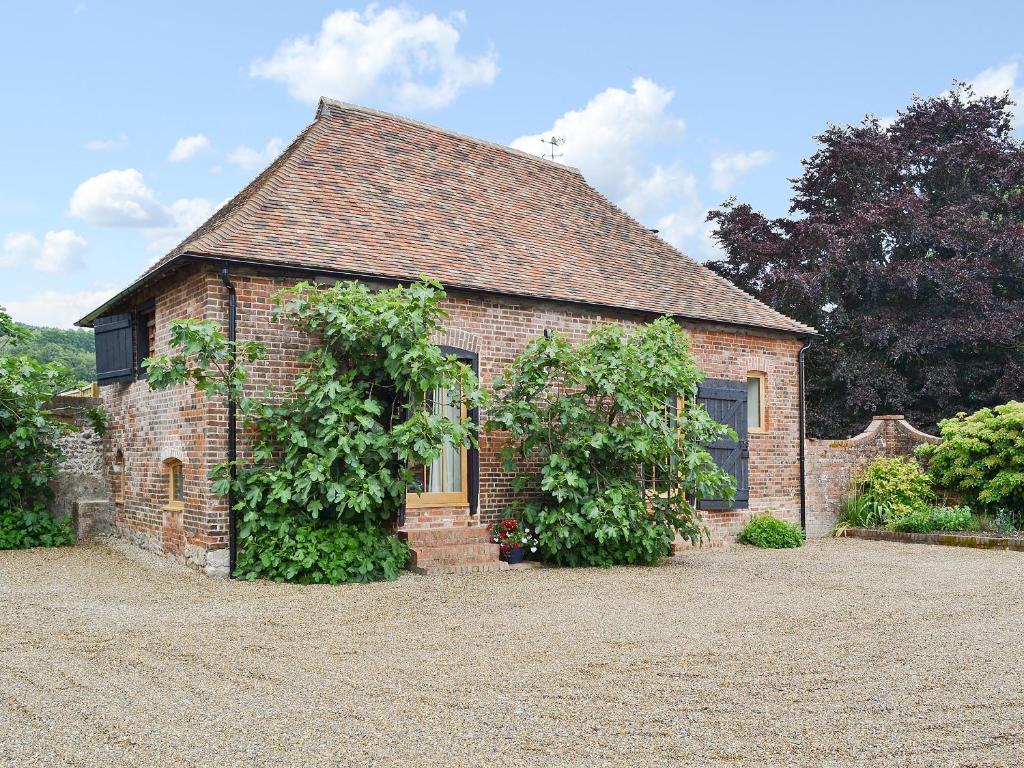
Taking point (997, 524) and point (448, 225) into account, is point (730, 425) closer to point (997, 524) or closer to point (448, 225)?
point (997, 524)

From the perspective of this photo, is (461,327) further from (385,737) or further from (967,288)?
(967,288)

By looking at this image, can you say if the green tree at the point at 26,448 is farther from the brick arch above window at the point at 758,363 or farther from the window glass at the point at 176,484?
the brick arch above window at the point at 758,363

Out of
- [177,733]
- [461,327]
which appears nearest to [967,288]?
[461,327]

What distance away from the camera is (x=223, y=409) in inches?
379

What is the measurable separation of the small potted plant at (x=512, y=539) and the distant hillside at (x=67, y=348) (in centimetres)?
1749

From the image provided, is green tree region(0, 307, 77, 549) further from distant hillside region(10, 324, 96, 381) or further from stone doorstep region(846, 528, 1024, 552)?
distant hillside region(10, 324, 96, 381)

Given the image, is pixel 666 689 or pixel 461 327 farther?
pixel 461 327

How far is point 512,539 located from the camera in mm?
10523

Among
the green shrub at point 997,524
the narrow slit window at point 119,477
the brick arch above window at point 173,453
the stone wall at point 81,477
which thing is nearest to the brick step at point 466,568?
the brick arch above window at point 173,453

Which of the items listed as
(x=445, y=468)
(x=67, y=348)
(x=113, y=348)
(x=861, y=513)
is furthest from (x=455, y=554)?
(x=67, y=348)

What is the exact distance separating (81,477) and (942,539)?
506 inches

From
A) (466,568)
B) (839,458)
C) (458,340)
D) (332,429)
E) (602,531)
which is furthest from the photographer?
(839,458)

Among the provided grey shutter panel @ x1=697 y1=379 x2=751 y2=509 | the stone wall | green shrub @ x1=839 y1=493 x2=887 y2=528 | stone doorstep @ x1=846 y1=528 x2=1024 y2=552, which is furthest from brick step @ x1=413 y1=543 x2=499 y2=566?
green shrub @ x1=839 y1=493 x2=887 y2=528

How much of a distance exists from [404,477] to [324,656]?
3630 millimetres
